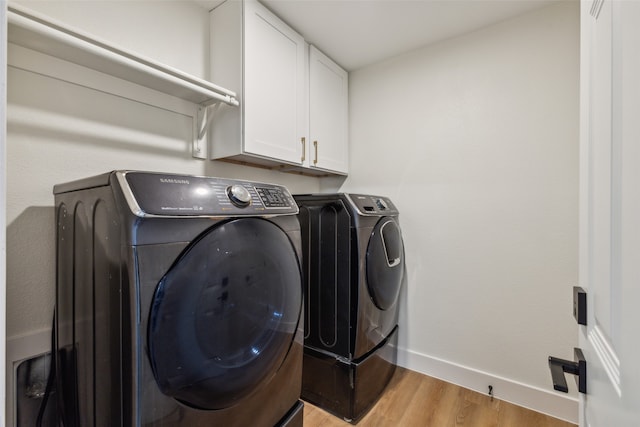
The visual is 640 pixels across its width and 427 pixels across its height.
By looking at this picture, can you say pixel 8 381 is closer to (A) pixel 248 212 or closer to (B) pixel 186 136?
(A) pixel 248 212

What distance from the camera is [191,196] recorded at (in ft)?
2.47

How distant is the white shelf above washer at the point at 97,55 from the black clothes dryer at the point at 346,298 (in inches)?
31.3

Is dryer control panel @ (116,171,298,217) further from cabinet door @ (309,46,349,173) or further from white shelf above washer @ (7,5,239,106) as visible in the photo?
cabinet door @ (309,46,349,173)

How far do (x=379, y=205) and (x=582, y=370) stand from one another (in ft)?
4.01

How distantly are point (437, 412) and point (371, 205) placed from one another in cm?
123

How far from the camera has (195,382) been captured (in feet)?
2.41

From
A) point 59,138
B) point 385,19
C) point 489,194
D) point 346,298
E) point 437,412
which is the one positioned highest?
point 385,19

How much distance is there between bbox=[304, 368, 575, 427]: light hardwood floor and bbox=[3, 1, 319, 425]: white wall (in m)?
1.38

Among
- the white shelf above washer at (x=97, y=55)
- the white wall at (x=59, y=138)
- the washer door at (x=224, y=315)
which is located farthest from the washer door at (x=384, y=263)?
the white wall at (x=59, y=138)

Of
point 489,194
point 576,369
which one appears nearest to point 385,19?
point 489,194

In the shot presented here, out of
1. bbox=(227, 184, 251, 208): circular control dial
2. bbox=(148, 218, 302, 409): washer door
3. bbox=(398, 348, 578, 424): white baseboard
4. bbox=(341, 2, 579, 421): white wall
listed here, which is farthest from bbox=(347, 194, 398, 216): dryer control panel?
bbox=(398, 348, 578, 424): white baseboard

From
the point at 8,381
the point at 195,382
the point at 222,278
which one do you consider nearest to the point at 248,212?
the point at 222,278

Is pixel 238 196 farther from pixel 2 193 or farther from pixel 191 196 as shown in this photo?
pixel 2 193

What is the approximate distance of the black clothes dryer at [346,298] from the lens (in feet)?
4.89
